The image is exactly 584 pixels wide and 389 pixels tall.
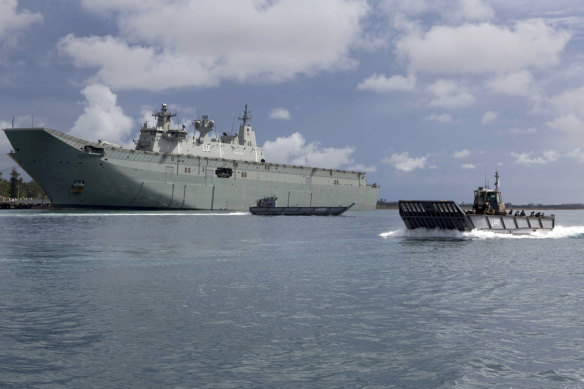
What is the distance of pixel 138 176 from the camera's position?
61.8m

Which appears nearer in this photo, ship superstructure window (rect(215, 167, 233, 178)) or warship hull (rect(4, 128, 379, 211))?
warship hull (rect(4, 128, 379, 211))

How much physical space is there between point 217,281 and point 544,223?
30.9 meters

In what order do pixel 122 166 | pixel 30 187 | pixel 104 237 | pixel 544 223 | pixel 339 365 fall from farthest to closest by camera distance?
pixel 30 187
pixel 122 166
pixel 544 223
pixel 104 237
pixel 339 365

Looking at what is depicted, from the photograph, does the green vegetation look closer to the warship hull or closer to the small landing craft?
the warship hull

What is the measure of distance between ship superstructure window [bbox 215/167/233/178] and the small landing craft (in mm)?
38865

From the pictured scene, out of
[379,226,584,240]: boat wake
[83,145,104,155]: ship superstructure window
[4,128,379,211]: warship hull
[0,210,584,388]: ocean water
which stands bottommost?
[0,210,584,388]: ocean water

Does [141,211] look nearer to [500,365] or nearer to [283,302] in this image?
[283,302]

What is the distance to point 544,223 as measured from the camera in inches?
1524

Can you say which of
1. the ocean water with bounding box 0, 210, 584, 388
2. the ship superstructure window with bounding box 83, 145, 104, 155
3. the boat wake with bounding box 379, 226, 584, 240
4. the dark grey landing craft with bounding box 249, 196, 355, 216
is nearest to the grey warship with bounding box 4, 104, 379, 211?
the ship superstructure window with bounding box 83, 145, 104, 155

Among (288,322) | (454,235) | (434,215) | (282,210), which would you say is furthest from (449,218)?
(282,210)

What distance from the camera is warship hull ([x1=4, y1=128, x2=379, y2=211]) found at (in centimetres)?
5884

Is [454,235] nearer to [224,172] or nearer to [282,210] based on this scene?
[282,210]

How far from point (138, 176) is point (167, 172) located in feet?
13.1

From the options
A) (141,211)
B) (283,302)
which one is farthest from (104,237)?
(141,211)
